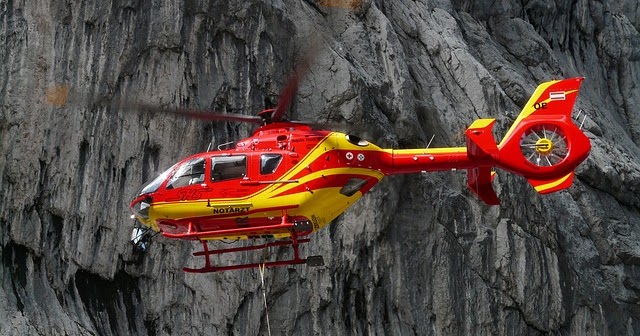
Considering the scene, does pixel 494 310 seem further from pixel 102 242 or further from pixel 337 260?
pixel 102 242

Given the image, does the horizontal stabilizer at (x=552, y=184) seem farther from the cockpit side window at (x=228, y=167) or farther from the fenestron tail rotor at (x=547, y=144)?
the cockpit side window at (x=228, y=167)

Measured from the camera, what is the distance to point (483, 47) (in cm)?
2548

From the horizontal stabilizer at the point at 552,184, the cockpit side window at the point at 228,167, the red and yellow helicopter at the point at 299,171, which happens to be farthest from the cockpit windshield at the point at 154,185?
Result: the horizontal stabilizer at the point at 552,184

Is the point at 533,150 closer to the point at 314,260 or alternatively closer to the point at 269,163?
the point at 314,260

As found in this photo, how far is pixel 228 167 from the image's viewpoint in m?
15.8

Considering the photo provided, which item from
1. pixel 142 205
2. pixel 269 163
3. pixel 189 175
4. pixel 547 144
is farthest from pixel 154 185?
pixel 547 144

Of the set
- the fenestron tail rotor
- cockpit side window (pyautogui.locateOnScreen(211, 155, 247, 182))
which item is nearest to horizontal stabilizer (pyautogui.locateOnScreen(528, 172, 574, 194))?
the fenestron tail rotor

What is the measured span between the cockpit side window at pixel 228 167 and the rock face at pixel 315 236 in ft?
11.3

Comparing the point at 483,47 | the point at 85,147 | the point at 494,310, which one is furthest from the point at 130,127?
the point at 483,47

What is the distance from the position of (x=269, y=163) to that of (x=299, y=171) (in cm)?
47

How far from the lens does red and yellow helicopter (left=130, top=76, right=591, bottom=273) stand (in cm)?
1559

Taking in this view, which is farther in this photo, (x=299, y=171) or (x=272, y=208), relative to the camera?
(x=299, y=171)

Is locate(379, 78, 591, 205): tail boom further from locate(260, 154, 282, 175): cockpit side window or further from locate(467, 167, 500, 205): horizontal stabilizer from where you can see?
locate(260, 154, 282, 175): cockpit side window

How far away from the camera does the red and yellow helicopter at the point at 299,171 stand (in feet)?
51.2
